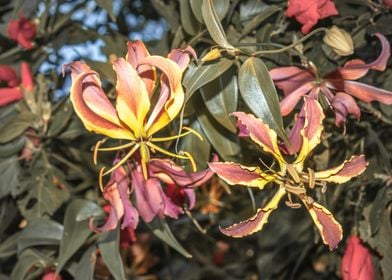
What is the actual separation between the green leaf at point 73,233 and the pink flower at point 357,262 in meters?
0.28

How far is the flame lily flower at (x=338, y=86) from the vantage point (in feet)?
2.28

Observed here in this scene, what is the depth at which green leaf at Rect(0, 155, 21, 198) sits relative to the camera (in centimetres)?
98

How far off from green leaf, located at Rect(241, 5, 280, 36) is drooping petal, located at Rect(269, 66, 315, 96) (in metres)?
0.07

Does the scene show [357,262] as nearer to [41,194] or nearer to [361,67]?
[361,67]

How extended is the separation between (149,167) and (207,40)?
13cm

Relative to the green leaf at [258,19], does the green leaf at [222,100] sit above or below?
below

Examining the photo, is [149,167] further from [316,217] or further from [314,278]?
[314,278]

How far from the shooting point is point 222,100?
73 cm

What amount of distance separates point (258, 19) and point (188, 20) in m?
0.08

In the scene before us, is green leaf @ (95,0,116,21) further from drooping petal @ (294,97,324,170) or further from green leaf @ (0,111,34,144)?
drooping petal @ (294,97,324,170)

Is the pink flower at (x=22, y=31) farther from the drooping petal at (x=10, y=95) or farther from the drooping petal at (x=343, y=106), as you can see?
the drooping petal at (x=343, y=106)

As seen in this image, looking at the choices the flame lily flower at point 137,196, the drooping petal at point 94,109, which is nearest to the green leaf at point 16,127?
the flame lily flower at point 137,196

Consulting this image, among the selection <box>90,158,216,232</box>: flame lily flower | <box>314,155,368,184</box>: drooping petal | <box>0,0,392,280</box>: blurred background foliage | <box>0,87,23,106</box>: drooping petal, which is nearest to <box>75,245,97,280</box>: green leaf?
<box>0,0,392,280</box>: blurred background foliage

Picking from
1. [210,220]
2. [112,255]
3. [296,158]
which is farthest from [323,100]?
[210,220]
